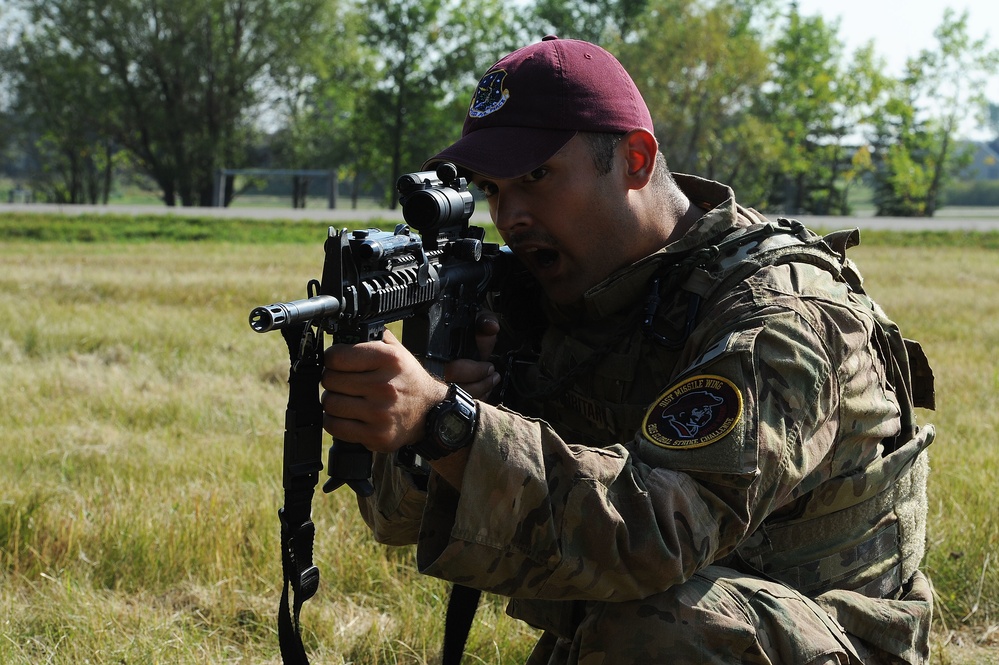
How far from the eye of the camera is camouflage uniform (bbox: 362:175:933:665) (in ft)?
6.98

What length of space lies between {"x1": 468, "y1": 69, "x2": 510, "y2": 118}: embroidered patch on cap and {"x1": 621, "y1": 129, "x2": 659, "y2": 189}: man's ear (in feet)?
1.18

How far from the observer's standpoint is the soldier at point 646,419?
6.96 feet

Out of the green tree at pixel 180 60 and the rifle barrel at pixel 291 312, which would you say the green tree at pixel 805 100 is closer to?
the green tree at pixel 180 60

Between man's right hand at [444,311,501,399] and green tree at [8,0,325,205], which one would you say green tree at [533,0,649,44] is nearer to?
green tree at [8,0,325,205]

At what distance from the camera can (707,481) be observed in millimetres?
2188

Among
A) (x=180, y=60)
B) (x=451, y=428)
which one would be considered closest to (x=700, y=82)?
(x=180, y=60)

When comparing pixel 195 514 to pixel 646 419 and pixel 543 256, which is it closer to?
pixel 543 256

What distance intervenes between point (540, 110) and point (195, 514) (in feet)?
7.31

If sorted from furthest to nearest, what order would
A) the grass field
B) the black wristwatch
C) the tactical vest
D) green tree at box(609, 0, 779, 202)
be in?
green tree at box(609, 0, 779, 202) → the grass field → the tactical vest → the black wristwatch

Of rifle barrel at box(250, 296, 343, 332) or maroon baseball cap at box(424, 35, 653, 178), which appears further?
maroon baseball cap at box(424, 35, 653, 178)

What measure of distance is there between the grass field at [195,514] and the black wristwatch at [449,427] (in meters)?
1.46

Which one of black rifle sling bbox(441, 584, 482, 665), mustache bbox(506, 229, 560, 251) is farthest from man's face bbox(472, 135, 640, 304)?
black rifle sling bbox(441, 584, 482, 665)

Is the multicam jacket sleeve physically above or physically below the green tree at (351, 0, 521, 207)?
below

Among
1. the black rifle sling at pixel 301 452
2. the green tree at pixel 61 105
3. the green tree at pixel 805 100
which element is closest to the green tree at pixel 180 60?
the green tree at pixel 61 105
